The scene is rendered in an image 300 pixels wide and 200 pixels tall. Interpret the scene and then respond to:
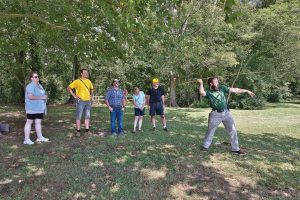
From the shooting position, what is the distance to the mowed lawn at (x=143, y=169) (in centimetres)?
551

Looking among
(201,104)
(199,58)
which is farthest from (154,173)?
(201,104)

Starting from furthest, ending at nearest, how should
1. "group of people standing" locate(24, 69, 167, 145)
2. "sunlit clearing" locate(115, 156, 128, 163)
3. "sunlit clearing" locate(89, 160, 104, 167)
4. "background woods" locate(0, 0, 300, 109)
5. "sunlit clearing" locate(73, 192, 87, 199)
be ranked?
"background woods" locate(0, 0, 300, 109), "group of people standing" locate(24, 69, 167, 145), "sunlit clearing" locate(115, 156, 128, 163), "sunlit clearing" locate(89, 160, 104, 167), "sunlit clearing" locate(73, 192, 87, 199)

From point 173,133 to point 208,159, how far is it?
3512 millimetres

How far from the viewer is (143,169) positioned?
21.5 ft

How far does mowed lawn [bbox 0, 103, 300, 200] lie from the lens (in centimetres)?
551

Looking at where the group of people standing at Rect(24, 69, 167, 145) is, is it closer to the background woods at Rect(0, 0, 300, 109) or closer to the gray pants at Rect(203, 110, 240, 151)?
the gray pants at Rect(203, 110, 240, 151)

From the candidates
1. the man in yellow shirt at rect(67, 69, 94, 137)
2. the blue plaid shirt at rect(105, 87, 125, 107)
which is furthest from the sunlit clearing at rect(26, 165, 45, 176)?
the blue plaid shirt at rect(105, 87, 125, 107)

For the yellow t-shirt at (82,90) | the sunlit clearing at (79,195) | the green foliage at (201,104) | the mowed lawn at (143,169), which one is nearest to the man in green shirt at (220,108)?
the mowed lawn at (143,169)

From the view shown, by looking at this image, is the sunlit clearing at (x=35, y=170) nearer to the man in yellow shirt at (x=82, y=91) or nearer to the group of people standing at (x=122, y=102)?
the group of people standing at (x=122, y=102)

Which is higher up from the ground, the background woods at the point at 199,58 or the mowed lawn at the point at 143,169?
the background woods at the point at 199,58

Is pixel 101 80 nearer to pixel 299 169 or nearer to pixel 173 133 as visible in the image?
pixel 173 133

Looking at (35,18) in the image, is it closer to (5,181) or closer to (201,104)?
(5,181)

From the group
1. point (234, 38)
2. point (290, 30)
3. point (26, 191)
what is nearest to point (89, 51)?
point (26, 191)

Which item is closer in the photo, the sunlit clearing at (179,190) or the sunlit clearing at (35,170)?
the sunlit clearing at (179,190)
